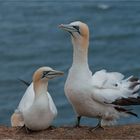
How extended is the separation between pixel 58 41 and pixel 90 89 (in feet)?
57.7

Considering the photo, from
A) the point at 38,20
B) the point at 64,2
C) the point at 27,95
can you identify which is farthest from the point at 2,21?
the point at 27,95

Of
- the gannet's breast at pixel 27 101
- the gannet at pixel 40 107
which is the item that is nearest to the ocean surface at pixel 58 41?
the gannet's breast at pixel 27 101

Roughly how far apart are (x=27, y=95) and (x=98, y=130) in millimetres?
993

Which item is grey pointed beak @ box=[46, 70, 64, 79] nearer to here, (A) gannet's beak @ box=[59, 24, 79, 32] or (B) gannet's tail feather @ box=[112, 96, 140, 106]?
(A) gannet's beak @ box=[59, 24, 79, 32]

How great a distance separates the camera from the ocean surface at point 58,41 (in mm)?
21531

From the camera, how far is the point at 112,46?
25.9 metres

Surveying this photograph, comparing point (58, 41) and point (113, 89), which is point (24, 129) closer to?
point (113, 89)

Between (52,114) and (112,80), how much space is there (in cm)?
76

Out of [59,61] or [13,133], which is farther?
[59,61]

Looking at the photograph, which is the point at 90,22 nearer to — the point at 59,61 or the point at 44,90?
the point at 59,61

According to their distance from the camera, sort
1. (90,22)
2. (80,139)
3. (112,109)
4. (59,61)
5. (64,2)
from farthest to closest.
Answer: (64,2) < (90,22) < (59,61) < (112,109) < (80,139)

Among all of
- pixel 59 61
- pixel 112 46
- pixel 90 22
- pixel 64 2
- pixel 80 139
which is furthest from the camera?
pixel 64 2

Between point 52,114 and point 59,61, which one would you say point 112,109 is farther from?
point 59,61

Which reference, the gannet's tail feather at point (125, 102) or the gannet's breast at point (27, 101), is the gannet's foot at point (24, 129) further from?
the gannet's tail feather at point (125, 102)
